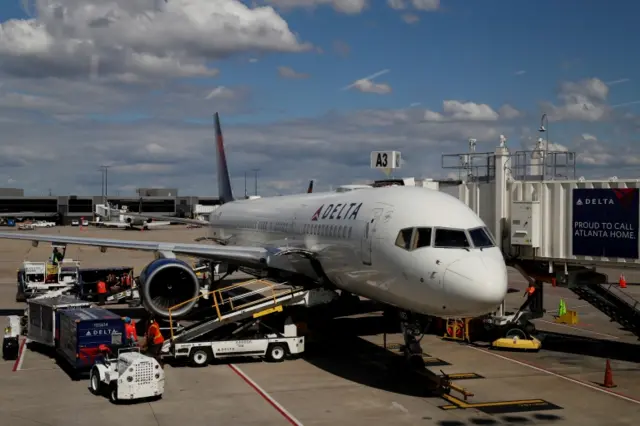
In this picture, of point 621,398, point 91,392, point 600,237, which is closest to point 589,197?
point 600,237

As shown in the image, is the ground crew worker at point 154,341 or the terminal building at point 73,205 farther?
the terminal building at point 73,205

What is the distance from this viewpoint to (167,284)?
2433 cm

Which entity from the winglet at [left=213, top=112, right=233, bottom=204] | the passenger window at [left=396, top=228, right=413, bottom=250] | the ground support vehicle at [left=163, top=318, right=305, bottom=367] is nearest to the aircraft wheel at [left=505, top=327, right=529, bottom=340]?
the ground support vehicle at [left=163, top=318, right=305, bottom=367]

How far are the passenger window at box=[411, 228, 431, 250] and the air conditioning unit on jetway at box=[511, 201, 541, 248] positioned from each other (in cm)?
732

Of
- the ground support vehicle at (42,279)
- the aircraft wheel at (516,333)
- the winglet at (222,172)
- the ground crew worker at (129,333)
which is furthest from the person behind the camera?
the winglet at (222,172)

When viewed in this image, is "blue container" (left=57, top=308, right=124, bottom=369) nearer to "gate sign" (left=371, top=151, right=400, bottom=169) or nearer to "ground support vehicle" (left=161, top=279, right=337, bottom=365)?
"ground support vehicle" (left=161, top=279, right=337, bottom=365)

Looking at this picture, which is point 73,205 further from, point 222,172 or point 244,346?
point 244,346

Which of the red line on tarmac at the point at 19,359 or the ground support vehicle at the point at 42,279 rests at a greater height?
the ground support vehicle at the point at 42,279

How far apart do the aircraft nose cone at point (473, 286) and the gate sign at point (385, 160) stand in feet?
38.9

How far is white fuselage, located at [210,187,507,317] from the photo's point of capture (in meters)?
15.8

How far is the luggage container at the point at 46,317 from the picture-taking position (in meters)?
22.4

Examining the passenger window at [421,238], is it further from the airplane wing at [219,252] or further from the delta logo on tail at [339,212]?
the airplane wing at [219,252]

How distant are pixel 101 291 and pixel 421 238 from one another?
71.2ft

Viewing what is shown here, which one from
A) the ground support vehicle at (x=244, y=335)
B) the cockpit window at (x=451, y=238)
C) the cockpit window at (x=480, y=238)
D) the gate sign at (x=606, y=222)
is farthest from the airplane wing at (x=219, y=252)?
the gate sign at (x=606, y=222)
